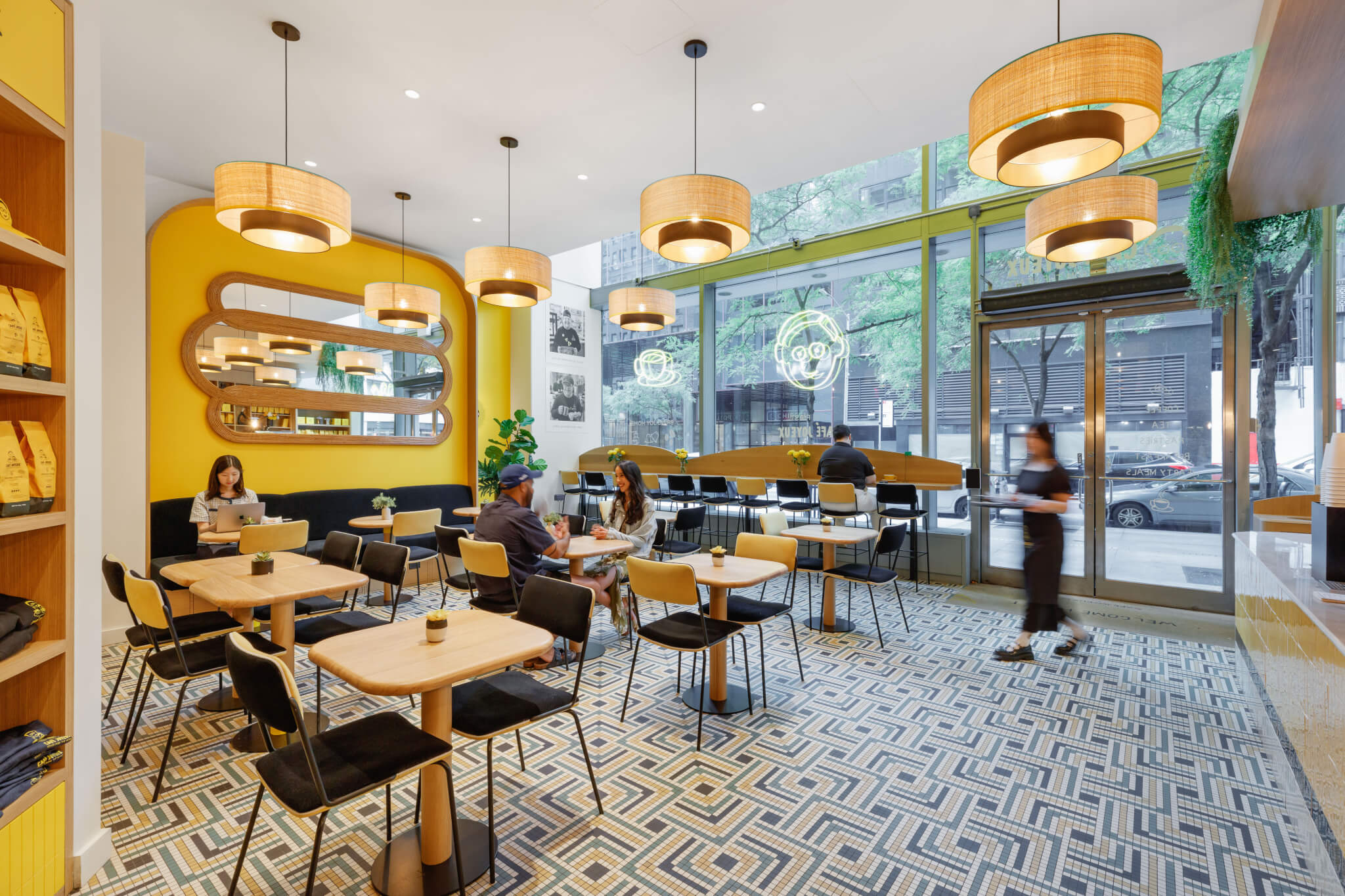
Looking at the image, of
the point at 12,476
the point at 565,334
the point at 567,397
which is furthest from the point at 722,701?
the point at 565,334

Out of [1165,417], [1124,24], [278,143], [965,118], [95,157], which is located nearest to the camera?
[95,157]

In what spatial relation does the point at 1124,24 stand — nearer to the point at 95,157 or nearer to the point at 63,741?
the point at 95,157

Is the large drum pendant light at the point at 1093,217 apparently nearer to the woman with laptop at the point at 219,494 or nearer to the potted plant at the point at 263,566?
Answer: the potted plant at the point at 263,566

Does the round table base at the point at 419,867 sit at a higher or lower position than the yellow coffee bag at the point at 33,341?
lower

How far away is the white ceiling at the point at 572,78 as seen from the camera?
141 inches

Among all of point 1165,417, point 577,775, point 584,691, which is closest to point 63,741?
point 577,775

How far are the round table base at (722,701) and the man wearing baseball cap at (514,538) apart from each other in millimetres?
1077

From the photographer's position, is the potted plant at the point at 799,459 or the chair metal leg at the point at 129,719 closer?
the chair metal leg at the point at 129,719

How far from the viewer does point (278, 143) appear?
5152 mm

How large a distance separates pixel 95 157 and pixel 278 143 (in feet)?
11.4

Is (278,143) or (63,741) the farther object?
(278,143)

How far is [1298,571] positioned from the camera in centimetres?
280

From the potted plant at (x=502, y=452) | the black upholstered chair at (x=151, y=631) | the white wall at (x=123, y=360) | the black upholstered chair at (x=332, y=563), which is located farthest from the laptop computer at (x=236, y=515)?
the potted plant at (x=502, y=452)

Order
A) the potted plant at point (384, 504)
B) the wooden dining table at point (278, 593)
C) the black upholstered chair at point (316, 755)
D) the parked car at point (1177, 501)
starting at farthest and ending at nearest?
the potted plant at point (384, 504), the parked car at point (1177, 501), the wooden dining table at point (278, 593), the black upholstered chair at point (316, 755)
